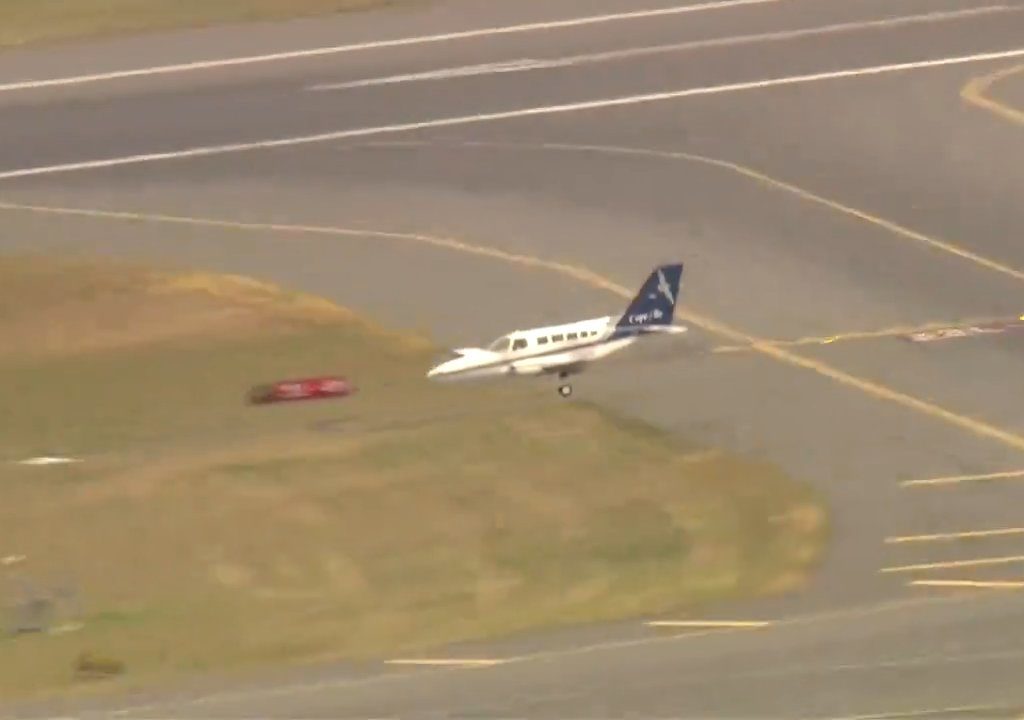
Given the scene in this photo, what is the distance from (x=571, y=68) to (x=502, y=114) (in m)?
5.07

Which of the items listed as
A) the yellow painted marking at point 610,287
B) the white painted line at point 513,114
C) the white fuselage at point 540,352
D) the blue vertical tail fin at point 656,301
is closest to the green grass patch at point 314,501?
the white fuselage at point 540,352

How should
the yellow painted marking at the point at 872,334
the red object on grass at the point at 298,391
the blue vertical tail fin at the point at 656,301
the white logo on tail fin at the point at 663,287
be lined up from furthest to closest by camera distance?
Answer: the yellow painted marking at the point at 872,334 < the red object on grass at the point at 298,391 < the blue vertical tail fin at the point at 656,301 < the white logo on tail fin at the point at 663,287

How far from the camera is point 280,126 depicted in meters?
102

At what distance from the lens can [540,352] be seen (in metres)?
81.6

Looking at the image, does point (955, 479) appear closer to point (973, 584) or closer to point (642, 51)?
point (973, 584)

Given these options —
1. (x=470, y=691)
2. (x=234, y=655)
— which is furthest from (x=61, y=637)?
(x=470, y=691)

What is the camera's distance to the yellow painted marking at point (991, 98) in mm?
101938

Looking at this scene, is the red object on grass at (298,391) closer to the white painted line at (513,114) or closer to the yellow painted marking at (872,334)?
the yellow painted marking at (872,334)

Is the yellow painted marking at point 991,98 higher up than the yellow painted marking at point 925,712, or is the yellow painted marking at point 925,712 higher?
the yellow painted marking at point 991,98

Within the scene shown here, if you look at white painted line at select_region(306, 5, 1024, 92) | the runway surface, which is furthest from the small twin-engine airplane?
white painted line at select_region(306, 5, 1024, 92)

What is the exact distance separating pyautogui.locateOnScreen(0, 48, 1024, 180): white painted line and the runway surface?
0.16 meters

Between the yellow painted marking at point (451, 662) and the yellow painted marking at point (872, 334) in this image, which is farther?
the yellow painted marking at point (872, 334)

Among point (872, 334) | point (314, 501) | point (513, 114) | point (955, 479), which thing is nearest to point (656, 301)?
point (872, 334)

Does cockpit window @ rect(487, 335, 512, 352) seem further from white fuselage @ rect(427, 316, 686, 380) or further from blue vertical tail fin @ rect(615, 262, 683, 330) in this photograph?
blue vertical tail fin @ rect(615, 262, 683, 330)
